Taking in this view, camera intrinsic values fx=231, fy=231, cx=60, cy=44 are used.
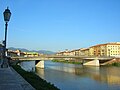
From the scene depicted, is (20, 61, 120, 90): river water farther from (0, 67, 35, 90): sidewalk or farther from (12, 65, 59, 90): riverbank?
(0, 67, 35, 90): sidewalk

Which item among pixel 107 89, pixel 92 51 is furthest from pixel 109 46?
pixel 107 89

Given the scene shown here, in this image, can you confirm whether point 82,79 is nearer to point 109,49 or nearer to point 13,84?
point 13,84

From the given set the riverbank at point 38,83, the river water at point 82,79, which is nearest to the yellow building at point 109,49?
the river water at point 82,79

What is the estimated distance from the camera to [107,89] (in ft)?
66.9

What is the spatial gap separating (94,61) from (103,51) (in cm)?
4599

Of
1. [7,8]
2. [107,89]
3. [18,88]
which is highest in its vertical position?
[7,8]

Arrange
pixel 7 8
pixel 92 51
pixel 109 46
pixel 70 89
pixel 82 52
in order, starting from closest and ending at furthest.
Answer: pixel 7 8, pixel 70 89, pixel 109 46, pixel 92 51, pixel 82 52

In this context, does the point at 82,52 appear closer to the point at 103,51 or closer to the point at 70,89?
the point at 103,51

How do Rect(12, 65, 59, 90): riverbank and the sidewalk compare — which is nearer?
the sidewalk

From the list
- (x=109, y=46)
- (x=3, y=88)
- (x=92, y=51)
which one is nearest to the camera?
(x=3, y=88)

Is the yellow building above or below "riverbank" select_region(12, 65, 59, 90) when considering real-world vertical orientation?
above

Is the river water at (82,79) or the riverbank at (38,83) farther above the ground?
the riverbank at (38,83)

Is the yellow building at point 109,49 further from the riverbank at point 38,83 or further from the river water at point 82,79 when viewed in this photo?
the riverbank at point 38,83

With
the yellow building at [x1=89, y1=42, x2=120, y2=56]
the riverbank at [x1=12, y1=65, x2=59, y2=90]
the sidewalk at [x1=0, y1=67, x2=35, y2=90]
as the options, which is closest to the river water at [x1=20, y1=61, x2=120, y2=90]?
the riverbank at [x1=12, y1=65, x2=59, y2=90]
